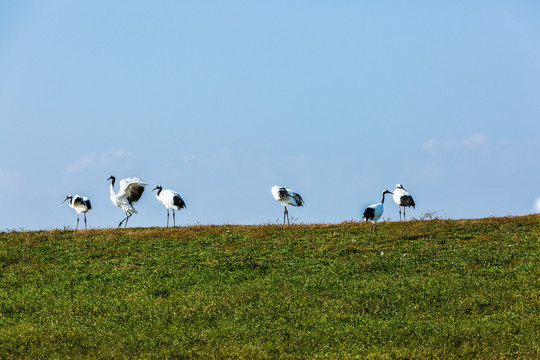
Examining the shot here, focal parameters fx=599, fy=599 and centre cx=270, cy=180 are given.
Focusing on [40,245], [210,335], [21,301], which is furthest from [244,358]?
[40,245]

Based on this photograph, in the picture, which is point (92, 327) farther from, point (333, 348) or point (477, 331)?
point (477, 331)

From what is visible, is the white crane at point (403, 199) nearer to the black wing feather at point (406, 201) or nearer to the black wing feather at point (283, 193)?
the black wing feather at point (406, 201)

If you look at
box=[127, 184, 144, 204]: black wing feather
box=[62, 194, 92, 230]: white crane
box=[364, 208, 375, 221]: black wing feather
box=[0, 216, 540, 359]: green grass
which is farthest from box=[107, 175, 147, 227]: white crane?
box=[364, 208, 375, 221]: black wing feather

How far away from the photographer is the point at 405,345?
47.7 ft

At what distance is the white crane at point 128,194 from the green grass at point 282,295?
6.58m

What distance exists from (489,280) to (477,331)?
5.39 metres

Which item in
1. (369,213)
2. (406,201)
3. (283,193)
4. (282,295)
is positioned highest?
(283,193)

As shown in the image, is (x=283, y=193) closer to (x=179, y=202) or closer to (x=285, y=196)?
(x=285, y=196)

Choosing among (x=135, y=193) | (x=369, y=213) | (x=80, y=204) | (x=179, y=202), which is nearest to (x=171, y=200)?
(x=179, y=202)

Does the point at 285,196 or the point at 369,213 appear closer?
the point at 369,213

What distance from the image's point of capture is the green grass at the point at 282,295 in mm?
14703

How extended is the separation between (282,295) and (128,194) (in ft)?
69.7

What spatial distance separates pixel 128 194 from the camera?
37.9 meters

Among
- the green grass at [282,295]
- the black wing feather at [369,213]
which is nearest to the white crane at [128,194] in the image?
the green grass at [282,295]
